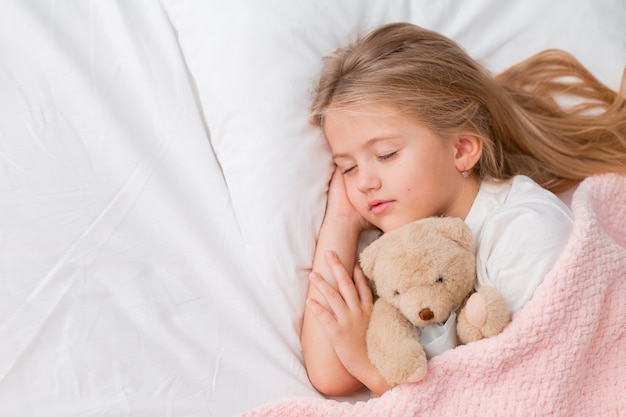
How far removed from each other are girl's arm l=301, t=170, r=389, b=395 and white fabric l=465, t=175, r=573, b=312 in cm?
20

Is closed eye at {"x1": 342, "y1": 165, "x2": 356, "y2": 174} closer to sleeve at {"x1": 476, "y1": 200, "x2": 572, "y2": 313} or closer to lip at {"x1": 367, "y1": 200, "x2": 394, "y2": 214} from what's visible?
lip at {"x1": 367, "y1": 200, "x2": 394, "y2": 214}

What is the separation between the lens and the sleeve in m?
1.11

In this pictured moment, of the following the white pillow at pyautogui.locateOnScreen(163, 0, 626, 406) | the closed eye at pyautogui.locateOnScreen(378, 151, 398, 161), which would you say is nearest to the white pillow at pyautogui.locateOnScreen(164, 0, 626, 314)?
the white pillow at pyautogui.locateOnScreen(163, 0, 626, 406)

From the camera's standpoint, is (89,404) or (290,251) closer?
(89,404)

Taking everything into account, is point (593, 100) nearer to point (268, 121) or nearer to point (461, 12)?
point (461, 12)

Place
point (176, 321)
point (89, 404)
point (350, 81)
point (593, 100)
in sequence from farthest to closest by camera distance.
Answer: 1. point (593, 100)
2. point (350, 81)
3. point (176, 321)
4. point (89, 404)

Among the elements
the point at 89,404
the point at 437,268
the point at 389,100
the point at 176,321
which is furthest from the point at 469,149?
the point at 89,404

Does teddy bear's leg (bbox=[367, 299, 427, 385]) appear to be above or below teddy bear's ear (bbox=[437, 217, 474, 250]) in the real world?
below

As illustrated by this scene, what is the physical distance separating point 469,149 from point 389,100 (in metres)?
0.18

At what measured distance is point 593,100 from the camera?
145 cm

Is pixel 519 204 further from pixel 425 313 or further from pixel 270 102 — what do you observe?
pixel 270 102

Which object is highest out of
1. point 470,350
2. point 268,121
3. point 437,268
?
point 268,121

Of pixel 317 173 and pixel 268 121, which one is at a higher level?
pixel 268 121

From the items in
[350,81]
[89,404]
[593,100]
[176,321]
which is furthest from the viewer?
[593,100]
